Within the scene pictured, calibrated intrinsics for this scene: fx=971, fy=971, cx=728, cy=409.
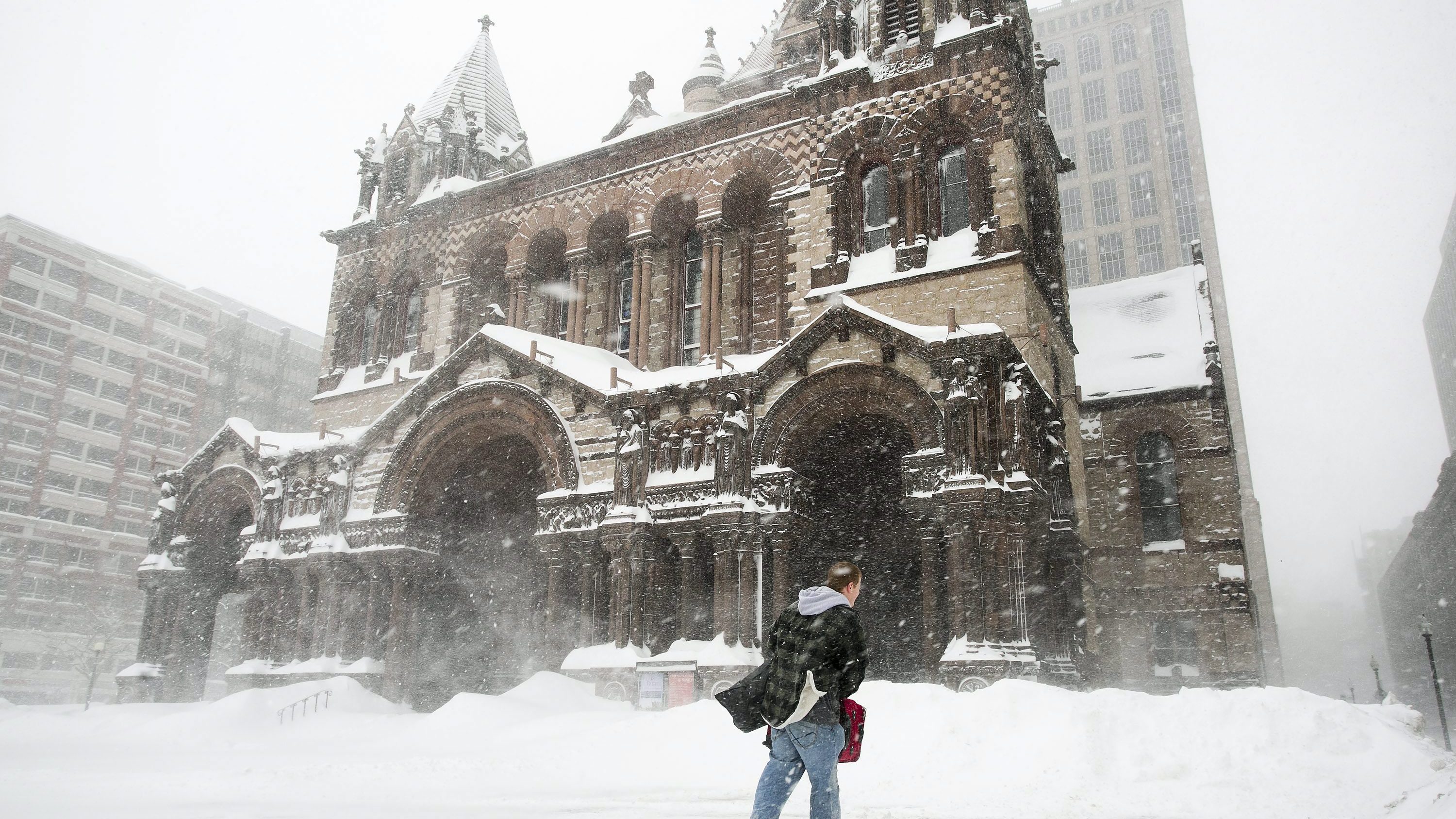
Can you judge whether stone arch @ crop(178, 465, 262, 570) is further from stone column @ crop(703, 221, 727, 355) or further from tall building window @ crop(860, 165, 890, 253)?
tall building window @ crop(860, 165, 890, 253)

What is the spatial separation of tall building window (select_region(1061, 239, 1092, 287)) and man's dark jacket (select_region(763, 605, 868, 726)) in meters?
66.2

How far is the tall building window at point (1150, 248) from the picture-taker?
6506 centimetres

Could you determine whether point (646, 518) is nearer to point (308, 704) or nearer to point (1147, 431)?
point (308, 704)

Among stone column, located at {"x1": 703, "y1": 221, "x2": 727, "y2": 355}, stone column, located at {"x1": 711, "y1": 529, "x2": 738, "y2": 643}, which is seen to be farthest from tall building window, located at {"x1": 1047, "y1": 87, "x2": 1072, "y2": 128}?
stone column, located at {"x1": 711, "y1": 529, "x2": 738, "y2": 643}

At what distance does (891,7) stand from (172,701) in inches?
1012

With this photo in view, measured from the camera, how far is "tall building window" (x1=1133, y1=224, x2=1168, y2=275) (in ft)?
213

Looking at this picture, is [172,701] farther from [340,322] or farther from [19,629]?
[19,629]

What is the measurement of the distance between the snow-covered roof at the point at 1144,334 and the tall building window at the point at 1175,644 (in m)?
6.20

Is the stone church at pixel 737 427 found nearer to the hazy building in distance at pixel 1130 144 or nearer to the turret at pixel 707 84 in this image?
the turret at pixel 707 84

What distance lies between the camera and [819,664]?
5332mm

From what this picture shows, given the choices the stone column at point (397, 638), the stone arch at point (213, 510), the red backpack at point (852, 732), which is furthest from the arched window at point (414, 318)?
the red backpack at point (852, 732)

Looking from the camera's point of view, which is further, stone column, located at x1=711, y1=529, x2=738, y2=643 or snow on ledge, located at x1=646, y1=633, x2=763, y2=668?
stone column, located at x1=711, y1=529, x2=738, y2=643

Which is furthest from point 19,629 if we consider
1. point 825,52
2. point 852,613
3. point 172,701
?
point 852,613

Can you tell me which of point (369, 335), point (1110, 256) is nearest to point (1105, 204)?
point (1110, 256)
